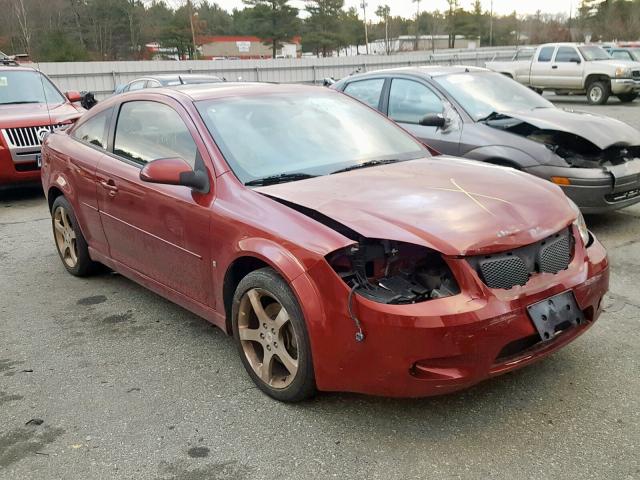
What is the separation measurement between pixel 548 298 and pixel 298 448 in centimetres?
131

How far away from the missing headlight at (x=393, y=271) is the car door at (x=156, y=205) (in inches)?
40.0

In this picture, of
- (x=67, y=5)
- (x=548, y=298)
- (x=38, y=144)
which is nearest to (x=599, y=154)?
(x=548, y=298)

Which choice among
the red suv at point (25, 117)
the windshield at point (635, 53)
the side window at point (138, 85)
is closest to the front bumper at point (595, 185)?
the red suv at point (25, 117)

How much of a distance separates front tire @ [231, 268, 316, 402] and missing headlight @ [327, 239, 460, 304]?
330 millimetres

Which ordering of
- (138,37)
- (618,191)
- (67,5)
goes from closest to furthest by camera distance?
1. (618,191)
2. (67,5)
3. (138,37)

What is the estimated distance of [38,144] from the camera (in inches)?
329

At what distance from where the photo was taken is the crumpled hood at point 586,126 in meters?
5.77

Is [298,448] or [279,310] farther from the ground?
[279,310]

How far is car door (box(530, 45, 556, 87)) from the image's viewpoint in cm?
2008

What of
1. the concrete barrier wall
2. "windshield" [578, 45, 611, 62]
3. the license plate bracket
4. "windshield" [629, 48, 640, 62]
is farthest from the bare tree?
the license plate bracket

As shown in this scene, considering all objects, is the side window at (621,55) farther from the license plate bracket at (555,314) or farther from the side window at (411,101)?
the license plate bracket at (555,314)

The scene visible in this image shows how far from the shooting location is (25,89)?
9422 mm

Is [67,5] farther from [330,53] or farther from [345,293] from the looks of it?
[345,293]

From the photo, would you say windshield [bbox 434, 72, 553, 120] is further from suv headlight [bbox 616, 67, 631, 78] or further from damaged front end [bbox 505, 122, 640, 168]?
suv headlight [bbox 616, 67, 631, 78]
